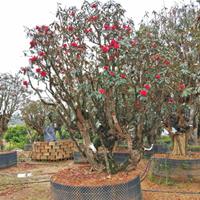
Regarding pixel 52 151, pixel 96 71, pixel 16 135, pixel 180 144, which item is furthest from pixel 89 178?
pixel 16 135

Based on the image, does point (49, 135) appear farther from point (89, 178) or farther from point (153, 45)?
point (153, 45)

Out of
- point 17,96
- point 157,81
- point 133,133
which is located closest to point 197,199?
point 133,133

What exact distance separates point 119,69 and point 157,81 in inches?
25.3

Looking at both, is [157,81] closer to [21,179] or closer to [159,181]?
[159,181]

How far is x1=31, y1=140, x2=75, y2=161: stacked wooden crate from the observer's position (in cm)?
897

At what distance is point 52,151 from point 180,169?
201 inches

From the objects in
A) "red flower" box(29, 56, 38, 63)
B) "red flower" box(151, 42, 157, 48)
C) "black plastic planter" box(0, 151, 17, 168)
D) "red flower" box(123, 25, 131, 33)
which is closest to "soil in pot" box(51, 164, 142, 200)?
"red flower" box(29, 56, 38, 63)

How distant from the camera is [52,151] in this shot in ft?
29.5

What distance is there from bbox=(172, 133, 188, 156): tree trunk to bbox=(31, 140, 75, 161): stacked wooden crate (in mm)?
4527

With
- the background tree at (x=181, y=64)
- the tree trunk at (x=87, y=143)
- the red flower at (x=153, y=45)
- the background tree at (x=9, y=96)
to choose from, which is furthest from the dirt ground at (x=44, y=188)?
the background tree at (x=9, y=96)

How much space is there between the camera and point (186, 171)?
16.0 ft

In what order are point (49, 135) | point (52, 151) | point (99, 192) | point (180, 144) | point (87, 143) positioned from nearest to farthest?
point (99, 192) → point (87, 143) → point (180, 144) → point (52, 151) → point (49, 135)

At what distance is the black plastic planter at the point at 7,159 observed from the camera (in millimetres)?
7476

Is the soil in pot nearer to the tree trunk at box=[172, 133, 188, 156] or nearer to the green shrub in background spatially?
the tree trunk at box=[172, 133, 188, 156]
